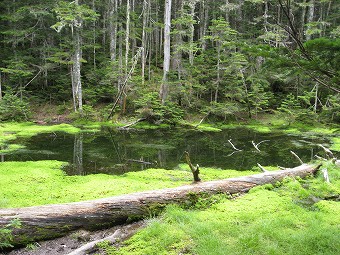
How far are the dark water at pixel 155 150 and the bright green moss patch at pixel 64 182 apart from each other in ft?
3.02

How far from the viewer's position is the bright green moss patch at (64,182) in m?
6.98

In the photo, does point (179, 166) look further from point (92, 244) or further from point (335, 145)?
point (335, 145)

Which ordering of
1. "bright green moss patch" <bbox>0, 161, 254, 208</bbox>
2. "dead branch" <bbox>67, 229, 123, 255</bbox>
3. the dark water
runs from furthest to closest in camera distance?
the dark water
"bright green moss patch" <bbox>0, 161, 254, 208</bbox>
"dead branch" <bbox>67, 229, 123, 255</bbox>

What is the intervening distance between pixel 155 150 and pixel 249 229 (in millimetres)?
8856

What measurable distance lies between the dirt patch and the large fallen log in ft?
0.37

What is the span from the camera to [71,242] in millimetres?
4977

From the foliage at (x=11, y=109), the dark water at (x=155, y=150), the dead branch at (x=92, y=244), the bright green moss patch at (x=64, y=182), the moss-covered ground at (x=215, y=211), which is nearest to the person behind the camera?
the dead branch at (x=92, y=244)

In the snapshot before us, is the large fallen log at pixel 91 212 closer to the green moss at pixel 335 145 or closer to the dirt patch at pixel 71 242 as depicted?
the dirt patch at pixel 71 242

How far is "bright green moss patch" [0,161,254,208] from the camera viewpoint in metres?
6.98

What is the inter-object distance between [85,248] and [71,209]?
3.38 feet

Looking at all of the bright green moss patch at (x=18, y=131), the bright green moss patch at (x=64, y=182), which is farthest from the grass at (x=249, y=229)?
the bright green moss patch at (x=18, y=131)

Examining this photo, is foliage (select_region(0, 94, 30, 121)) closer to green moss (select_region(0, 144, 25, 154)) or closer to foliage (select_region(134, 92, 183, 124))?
foliage (select_region(134, 92, 183, 124))

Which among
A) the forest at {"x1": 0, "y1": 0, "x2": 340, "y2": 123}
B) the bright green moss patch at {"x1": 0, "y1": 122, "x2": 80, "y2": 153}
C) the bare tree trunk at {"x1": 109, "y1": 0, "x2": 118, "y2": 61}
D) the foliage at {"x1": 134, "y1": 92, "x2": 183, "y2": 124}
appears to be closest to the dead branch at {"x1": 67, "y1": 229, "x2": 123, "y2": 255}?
the bright green moss patch at {"x1": 0, "y1": 122, "x2": 80, "y2": 153}

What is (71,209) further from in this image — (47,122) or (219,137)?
(47,122)
